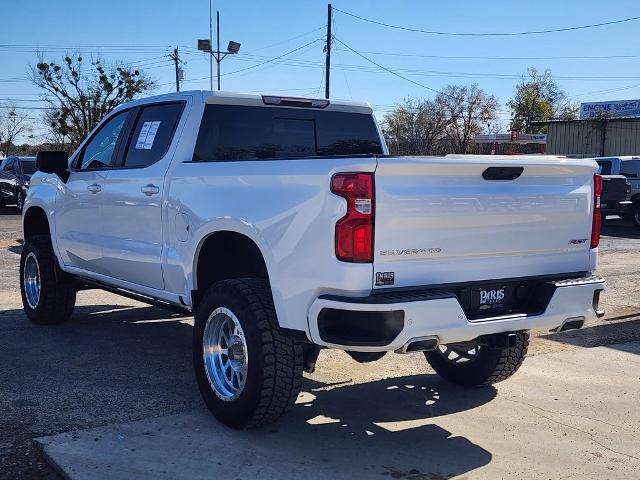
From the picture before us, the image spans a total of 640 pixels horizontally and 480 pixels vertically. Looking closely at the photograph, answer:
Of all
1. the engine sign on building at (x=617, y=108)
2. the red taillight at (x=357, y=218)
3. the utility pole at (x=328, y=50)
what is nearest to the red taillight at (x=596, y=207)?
the red taillight at (x=357, y=218)

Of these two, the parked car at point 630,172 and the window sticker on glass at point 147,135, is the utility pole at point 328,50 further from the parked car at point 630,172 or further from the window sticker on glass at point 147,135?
the window sticker on glass at point 147,135

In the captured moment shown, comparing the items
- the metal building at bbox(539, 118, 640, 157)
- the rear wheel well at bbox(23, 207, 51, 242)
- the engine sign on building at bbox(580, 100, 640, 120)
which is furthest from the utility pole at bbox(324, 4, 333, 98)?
the rear wheel well at bbox(23, 207, 51, 242)

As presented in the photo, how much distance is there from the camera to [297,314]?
3.88 metres

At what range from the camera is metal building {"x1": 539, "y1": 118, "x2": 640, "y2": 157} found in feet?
111

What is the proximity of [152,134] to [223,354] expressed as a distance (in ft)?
6.37

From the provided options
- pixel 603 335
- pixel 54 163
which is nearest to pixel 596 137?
pixel 603 335

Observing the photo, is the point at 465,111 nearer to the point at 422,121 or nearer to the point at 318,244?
the point at 422,121

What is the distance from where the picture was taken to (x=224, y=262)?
4.91 meters

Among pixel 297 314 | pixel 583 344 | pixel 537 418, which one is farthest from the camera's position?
pixel 583 344

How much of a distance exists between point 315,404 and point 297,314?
1364mm

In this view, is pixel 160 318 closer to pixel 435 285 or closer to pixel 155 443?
pixel 155 443

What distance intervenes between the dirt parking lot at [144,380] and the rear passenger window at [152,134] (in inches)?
63.4

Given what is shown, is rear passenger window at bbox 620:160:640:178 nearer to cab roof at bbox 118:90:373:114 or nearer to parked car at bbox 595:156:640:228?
parked car at bbox 595:156:640:228

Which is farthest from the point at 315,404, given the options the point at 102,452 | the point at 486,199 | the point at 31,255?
the point at 31,255
